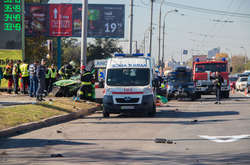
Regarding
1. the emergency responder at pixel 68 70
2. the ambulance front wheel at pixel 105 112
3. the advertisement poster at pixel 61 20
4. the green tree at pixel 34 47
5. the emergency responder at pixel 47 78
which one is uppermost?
the advertisement poster at pixel 61 20

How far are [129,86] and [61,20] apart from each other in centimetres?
2903

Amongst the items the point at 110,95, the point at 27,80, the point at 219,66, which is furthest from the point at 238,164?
the point at 219,66

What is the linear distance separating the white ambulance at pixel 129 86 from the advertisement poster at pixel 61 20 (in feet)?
88.4

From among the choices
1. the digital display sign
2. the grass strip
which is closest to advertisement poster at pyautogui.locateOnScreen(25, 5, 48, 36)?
the digital display sign

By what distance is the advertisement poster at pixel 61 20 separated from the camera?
146ft

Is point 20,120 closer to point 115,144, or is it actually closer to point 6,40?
point 115,144

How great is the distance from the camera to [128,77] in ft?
57.7

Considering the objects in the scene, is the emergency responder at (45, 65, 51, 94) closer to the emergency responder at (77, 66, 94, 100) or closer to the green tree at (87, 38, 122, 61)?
the emergency responder at (77, 66, 94, 100)

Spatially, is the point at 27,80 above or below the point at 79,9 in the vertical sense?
below

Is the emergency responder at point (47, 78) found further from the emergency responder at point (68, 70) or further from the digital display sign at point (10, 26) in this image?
the digital display sign at point (10, 26)

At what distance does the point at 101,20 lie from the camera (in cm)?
4516

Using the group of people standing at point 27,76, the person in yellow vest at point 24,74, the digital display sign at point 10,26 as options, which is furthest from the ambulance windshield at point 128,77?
the digital display sign at point 10,26

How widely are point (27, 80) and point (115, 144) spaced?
604 inches

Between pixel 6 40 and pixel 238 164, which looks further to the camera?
pixel 6 40
